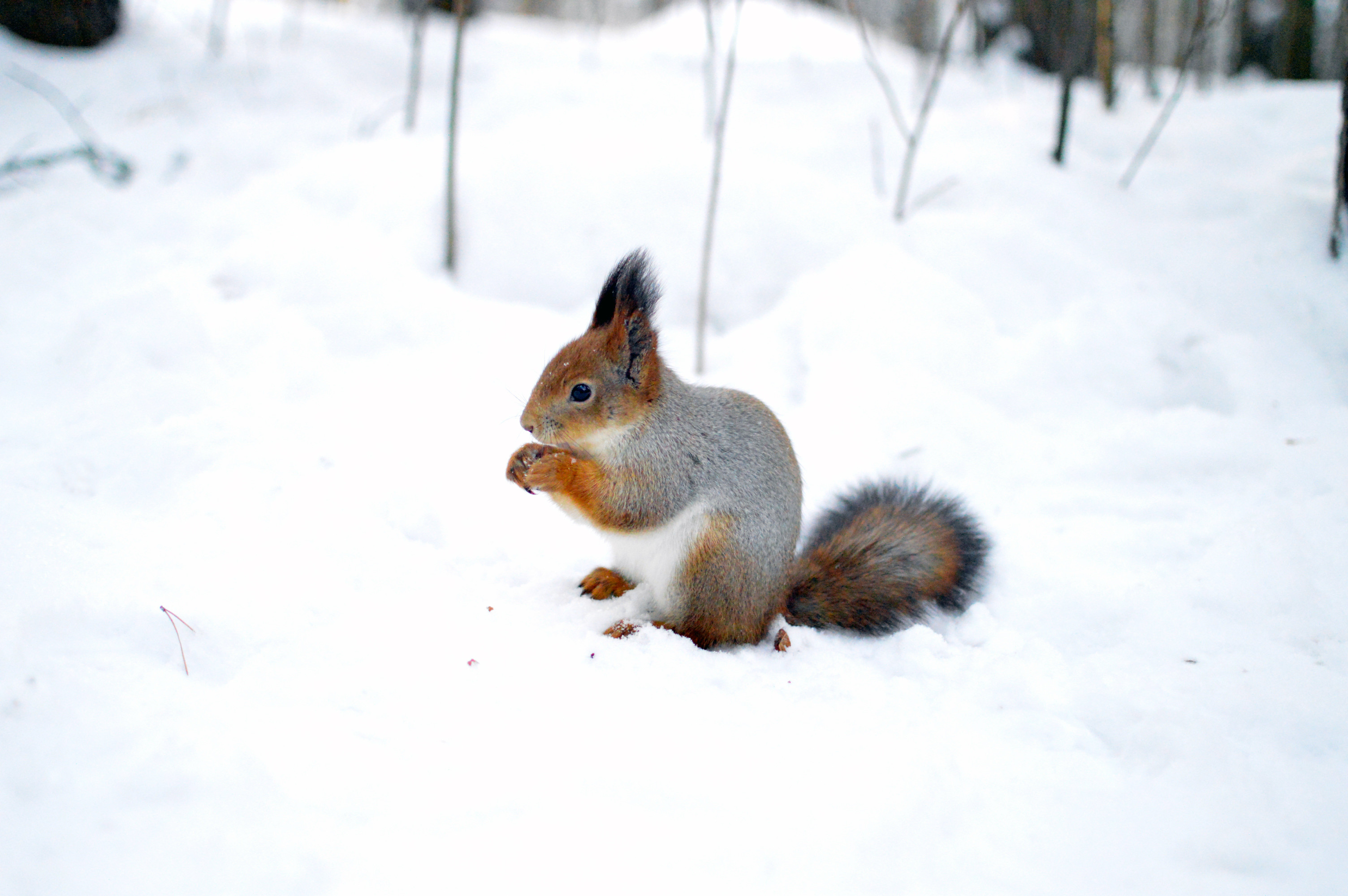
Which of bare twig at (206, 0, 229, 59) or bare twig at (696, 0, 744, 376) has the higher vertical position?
bare twig at (206, 0, 229, 59)

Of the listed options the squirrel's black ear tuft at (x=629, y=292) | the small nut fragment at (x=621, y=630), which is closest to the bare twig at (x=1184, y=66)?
the squirrel's black ear tuft at (x=629, y=292)

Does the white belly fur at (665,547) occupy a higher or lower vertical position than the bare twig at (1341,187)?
lower

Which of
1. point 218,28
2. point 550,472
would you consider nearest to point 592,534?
point 550,472

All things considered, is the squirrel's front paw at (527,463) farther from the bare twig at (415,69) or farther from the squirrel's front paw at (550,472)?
the bare twig at (415,69)

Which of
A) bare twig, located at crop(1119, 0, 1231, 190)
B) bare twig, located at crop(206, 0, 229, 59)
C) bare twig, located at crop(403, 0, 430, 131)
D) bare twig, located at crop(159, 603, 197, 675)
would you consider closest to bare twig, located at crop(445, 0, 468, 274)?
bare twig, located at crop(403, 0, 430, 131)

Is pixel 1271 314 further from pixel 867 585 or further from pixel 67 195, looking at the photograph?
pixel 67 195

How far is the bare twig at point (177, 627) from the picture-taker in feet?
4.80

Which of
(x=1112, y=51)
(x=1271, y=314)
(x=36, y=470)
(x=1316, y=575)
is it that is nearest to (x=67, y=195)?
(x=36, y=470)

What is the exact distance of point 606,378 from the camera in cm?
197

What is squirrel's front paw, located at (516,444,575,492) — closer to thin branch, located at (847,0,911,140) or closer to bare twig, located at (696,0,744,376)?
bare twig, located at (696,0,744,376)

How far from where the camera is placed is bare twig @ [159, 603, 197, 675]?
1.46 m

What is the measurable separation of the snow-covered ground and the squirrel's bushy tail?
0.26 feet

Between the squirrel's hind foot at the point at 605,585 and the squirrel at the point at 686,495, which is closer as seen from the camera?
the squirrel at the point at 686,495

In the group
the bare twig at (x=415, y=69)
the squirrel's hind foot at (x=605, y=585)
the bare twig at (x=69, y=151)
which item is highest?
the bare twig at (x=415, y=69)
